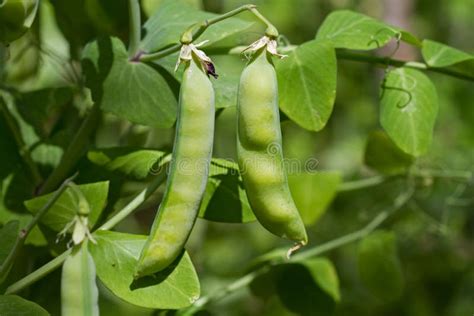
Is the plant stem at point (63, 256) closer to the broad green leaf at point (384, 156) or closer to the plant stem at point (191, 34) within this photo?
the plant stem at point (191, 34)

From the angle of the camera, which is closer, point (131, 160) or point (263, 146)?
point (263, 146)

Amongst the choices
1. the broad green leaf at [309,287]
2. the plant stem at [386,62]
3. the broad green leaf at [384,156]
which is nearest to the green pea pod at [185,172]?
the plant stem at [386,62]

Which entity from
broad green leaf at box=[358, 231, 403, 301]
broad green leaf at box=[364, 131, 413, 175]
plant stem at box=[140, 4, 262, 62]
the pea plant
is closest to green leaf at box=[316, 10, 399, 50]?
the pea plant

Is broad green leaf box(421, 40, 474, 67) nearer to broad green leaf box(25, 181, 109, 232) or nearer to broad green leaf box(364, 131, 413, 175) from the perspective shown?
broad green leaf box(364, 131, 413, 175)

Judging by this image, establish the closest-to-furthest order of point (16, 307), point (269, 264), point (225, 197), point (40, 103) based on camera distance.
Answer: point (16, 307) → point (225, 197) → point (40, 103) → point (269, 264)

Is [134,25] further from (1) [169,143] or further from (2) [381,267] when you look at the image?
(2) [381,267]

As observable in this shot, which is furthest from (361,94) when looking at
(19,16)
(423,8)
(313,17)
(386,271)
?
(19,16)

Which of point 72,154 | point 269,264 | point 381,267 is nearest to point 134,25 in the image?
point 72,154
